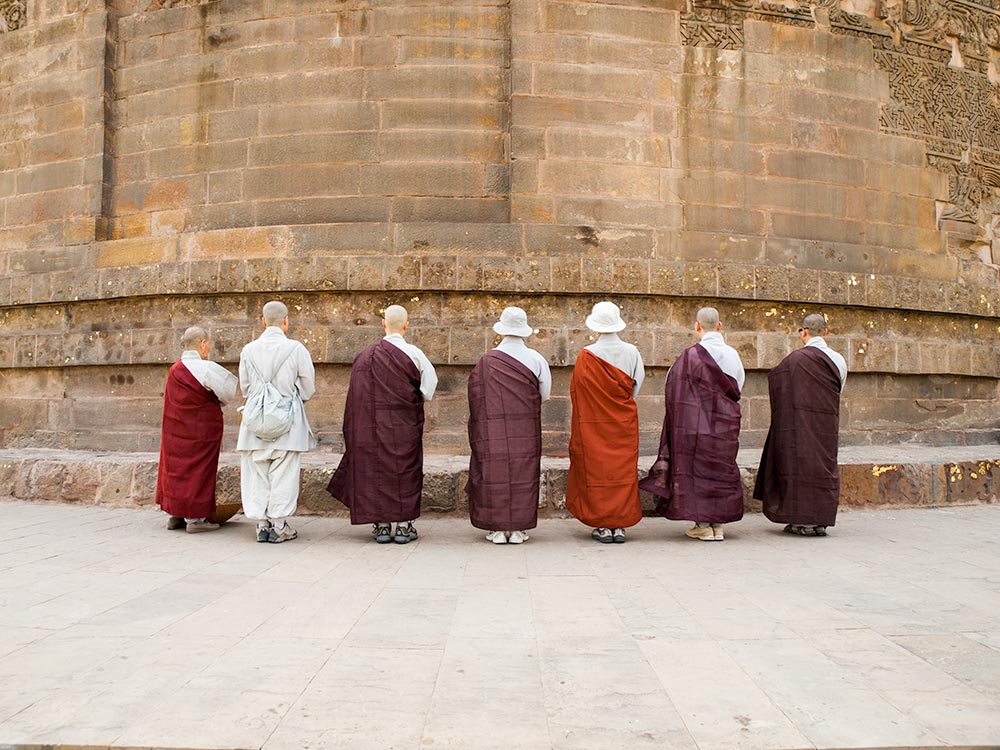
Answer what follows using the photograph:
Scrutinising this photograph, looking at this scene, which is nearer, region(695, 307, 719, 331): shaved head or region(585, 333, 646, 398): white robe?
region(585, 333, 646, 398): white robe

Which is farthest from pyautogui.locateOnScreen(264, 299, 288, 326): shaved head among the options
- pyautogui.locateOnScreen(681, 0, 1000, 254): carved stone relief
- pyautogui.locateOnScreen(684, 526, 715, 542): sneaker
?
pyautogui.locateOnScreen(681, 0, 1000, 254): carved stone relief

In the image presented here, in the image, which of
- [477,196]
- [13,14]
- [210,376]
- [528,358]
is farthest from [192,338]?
[13,14]

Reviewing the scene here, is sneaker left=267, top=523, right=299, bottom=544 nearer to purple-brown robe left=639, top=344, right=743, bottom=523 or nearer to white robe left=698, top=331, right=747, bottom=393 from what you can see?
purple-brown robe left=639, top=344, right=743, bottom=523

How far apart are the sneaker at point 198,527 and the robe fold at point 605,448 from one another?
294 centimetres

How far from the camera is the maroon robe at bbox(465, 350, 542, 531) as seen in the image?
6176mm

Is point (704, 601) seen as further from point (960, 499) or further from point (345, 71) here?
point (345, 71)

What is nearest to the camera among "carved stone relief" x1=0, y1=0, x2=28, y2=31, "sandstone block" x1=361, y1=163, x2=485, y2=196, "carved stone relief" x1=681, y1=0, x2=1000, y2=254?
"sandstone block" x1=361, y1=163, x2=485, y2=196

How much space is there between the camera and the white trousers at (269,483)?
20.4 ft

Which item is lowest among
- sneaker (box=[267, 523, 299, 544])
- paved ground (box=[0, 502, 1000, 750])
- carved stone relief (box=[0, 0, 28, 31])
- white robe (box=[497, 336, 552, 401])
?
sneaker (box=[267, 523, 299, 544])

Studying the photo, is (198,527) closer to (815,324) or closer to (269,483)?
(269,483)

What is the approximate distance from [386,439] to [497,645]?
294cm

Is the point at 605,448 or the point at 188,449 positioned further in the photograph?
the point at 188,449

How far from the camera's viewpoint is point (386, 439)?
6242 millimetres

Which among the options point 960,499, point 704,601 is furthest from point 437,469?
point 960,499
